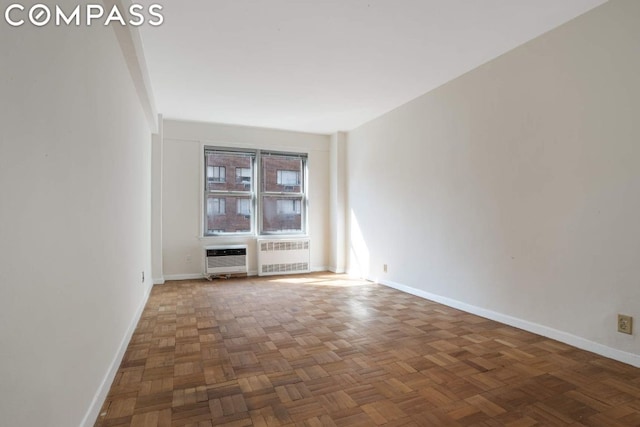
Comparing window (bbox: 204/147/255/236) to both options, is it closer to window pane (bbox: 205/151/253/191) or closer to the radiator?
window pane (bbox: 205/151/253/191)

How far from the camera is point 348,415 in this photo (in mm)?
1725

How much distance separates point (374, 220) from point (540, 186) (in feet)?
8.54

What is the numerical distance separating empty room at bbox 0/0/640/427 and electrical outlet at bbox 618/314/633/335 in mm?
28

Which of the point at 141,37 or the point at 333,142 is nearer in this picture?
the point at 141,37

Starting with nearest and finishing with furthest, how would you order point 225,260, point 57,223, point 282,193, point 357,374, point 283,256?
point 57,223
point 357,374
point 225,260
point 283,256
point 282,193

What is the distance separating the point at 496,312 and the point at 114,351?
3221 millimetres

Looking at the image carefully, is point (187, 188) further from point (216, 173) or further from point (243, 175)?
point (243, 175)

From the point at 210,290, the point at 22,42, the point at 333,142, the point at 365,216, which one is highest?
the point at 333,142

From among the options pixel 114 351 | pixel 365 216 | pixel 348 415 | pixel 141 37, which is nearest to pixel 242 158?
pixel 365 216

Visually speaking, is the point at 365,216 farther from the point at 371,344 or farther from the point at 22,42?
the point at 22,42

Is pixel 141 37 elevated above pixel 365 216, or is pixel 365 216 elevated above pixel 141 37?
pixel 141 37

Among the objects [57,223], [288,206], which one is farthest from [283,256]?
[57,223]

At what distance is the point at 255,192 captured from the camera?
5.99 m

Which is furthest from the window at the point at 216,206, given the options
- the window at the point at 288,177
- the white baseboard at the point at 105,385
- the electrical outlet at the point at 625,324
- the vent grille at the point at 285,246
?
the electrical outlet at the point at 625,324
